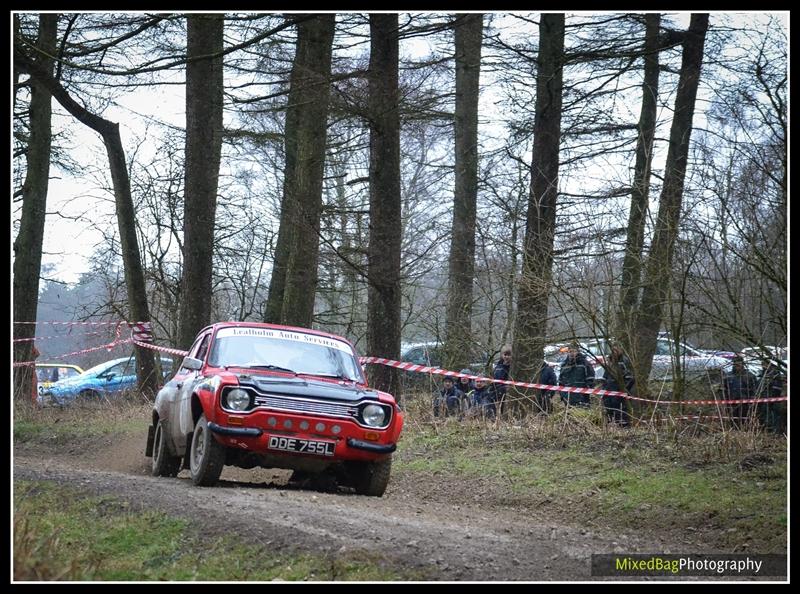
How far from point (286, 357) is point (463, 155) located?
1417cm

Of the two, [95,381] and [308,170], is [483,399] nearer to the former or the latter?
[308,170]

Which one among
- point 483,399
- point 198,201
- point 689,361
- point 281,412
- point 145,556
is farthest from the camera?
point 198,201

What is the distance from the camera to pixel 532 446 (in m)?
13.6

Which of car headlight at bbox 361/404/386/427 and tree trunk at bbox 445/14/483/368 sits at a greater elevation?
tree trunk at bbox 445/14/483/368

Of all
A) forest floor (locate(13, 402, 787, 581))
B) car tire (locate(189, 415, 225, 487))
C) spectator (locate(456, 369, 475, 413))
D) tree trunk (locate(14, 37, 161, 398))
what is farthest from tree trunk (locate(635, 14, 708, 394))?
tree trunk (locate(14, 37, 161, 398))

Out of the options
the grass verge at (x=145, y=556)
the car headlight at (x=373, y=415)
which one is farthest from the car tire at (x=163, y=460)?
the grass verge at (x=145, y=556)

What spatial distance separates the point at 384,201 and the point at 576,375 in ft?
13.5

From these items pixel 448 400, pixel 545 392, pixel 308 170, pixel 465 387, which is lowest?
pixel 448 400

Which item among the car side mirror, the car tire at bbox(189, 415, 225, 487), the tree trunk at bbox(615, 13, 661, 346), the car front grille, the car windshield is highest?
the tree trunk at bbox(615, 13, 661, 346)

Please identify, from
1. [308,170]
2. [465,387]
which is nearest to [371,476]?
[465,387]

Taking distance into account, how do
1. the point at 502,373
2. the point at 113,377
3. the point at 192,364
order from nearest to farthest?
the point at 192,364 < the point at 502,373 < the point at 113,377

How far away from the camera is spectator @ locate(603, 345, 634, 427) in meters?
14.6

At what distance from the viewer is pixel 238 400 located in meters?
10.1

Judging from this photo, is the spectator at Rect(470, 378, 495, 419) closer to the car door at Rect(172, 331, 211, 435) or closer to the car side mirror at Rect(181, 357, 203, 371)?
the car door at Rect(172, 331, 211, 435)
